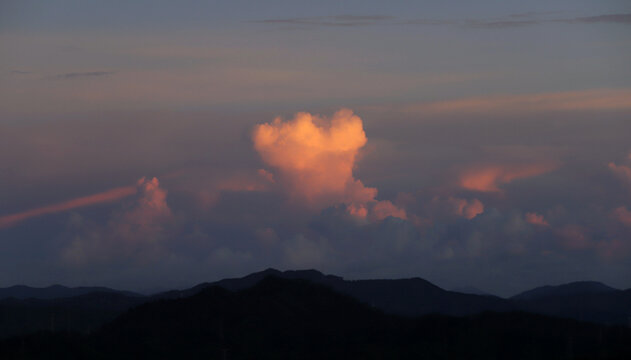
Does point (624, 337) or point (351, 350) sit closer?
point (624, 337)

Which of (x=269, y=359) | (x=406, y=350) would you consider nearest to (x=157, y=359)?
(x=269, y=359)

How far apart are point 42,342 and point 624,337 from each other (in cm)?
12494

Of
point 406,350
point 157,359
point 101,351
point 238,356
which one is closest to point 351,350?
point 406,350

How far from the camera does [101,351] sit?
648 feet

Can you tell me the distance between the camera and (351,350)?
19900 cm

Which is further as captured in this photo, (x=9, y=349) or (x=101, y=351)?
(x=101, y=351)

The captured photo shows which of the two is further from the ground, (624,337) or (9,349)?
(624,337)

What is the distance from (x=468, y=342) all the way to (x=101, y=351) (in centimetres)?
8459

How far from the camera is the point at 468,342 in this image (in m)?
196

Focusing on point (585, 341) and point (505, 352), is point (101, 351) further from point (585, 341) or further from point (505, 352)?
point (585, 341)

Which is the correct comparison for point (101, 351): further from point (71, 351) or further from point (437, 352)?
point (437, 352)

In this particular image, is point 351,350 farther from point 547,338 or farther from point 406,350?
point 547,338

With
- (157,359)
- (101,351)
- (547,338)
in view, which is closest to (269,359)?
(157,359)

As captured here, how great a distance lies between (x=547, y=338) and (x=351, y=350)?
4476cm
